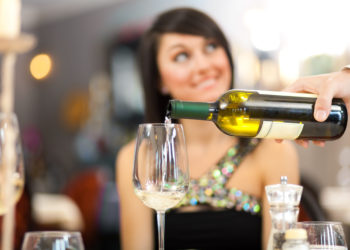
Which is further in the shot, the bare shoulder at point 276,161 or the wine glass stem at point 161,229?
the bare shoulder at point 276,161

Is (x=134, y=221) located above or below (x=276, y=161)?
below

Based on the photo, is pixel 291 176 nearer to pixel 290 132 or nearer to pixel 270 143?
pixel 270 143

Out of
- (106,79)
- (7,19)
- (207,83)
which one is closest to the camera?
(7,19)

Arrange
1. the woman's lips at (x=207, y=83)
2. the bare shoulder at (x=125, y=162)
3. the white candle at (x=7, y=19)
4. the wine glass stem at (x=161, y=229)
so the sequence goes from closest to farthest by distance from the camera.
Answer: the wine glass stem at (x=161, y=229)
the white candle at (x=7, y=19)
the woman's lips at (x=207, y=83)
the bare shoulder at (x=125, y=162)

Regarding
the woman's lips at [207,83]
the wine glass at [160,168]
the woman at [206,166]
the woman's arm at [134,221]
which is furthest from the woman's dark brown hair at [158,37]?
the wine glass at [160,168]

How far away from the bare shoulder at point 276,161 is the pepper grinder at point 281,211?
966 mm

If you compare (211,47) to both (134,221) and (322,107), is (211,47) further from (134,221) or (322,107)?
(322,107)

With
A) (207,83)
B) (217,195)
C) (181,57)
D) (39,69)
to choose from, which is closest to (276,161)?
(217,195)

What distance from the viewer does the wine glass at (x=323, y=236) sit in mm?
738

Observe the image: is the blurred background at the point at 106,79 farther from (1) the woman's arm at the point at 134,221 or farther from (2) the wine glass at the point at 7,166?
(2) the wine glass at the point at 7,166

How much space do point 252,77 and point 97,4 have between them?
2534 millimetres

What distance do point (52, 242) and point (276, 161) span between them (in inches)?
42.7

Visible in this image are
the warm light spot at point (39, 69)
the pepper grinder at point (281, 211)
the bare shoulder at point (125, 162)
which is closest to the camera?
the pepper grinder at point (281, 211)

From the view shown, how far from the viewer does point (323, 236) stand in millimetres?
743
